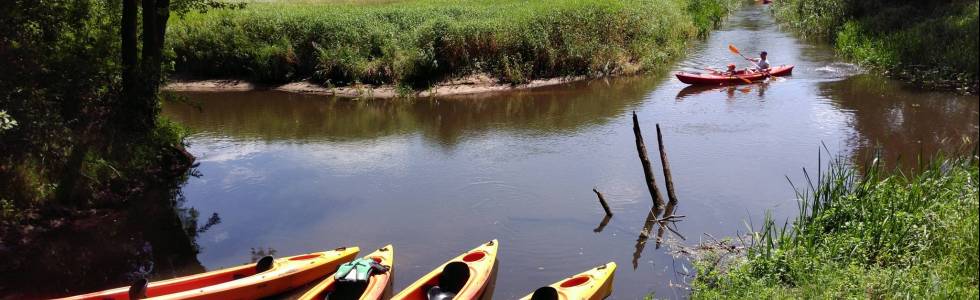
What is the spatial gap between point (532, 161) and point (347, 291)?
19.7ft

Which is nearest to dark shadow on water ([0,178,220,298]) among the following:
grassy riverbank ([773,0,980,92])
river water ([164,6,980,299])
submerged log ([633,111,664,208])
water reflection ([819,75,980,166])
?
river water ([164,6,980,299])

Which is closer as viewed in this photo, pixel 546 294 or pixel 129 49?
pixel 546 294

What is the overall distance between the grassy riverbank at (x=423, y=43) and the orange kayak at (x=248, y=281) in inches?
450

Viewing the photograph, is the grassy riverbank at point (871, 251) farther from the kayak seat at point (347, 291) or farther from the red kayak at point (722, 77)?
the red kayak at point (722, 77)

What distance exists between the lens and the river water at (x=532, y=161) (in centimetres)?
999

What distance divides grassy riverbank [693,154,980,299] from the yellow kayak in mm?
→ 938

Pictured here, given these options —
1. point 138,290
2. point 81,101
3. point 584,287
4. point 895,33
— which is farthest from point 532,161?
point 895,33

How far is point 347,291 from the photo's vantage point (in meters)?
8.05

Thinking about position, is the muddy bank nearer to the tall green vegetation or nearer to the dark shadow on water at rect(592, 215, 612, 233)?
the tall green vegetation

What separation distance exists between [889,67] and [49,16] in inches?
699

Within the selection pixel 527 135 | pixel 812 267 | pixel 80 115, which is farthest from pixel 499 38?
pixel 812 267

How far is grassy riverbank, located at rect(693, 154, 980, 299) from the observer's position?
6301 mm

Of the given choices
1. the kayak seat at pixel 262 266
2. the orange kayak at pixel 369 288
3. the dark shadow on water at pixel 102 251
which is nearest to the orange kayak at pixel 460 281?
the orange kayak at pixel 369 288

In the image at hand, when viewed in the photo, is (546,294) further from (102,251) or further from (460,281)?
(102,251)
